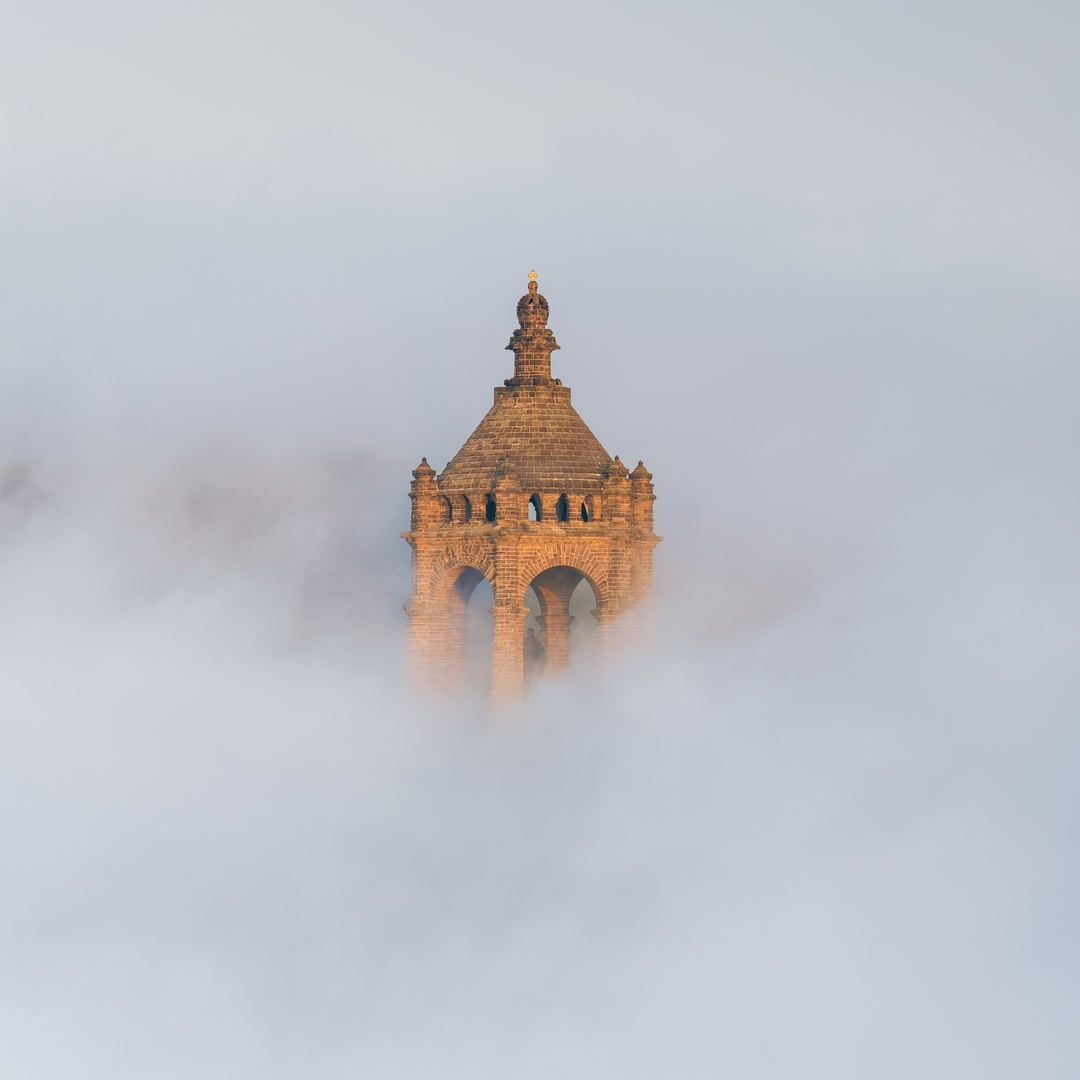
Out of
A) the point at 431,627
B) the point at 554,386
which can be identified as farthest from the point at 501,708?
the point at 554,386

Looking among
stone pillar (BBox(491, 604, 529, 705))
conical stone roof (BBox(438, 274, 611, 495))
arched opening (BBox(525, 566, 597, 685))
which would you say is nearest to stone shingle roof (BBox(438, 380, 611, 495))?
conical stone roof (BBox(438, 274, 611, 495))

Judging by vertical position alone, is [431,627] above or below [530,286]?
below

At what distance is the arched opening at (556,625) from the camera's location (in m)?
83.9

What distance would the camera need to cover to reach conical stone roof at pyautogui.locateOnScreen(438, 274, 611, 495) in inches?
3142

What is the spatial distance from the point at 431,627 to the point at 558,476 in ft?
15.5

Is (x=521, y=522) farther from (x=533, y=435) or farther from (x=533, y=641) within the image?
(x=533, y=641)

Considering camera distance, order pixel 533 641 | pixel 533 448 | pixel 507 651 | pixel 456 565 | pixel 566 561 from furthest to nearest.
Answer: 1. pixel 533 641
2. pixel 456 565
3. pixel 533 448
4. pixel 566 561
5. pixel 507 651

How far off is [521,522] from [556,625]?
582 centimetres

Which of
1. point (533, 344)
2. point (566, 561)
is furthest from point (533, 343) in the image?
point (566, 561)

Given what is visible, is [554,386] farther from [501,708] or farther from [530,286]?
[501,708]

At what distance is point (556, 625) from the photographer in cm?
8456

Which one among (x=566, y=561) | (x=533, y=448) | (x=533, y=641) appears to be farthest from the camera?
(x=533, y=641)

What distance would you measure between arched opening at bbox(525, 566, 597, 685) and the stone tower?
3.15 m

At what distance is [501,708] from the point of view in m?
79.2
